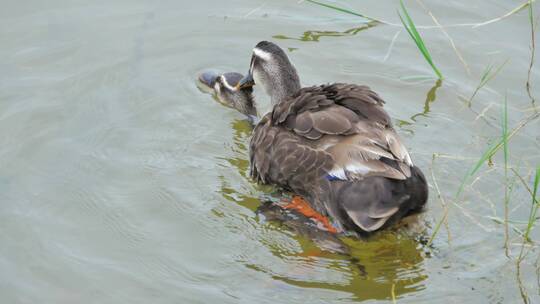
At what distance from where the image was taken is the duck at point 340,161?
6.21 metres

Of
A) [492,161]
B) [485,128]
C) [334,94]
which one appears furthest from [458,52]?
[334,94]

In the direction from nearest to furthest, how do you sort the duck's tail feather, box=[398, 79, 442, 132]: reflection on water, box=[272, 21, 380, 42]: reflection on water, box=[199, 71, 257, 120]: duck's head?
the duck's tail feather
box=[398, 79, 442, 132]: reflection on water
box=[199, 71, 257, 120]: duck's head
box=[272, 21, 380, 42]: reflection on water

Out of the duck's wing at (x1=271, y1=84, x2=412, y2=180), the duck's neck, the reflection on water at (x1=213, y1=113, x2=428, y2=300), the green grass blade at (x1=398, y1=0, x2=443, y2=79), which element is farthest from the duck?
the green grass blade at (x1=398, y1=0, x2=443, y2=79)

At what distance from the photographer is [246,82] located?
8.86 metres

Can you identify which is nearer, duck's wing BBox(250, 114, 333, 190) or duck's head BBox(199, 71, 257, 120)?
duck's wing BBox(250, 114, 333, 190)

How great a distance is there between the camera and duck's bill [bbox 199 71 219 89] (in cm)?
888

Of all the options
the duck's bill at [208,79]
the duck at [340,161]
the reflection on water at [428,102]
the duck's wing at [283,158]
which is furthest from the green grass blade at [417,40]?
the duck's bill at [208,79]

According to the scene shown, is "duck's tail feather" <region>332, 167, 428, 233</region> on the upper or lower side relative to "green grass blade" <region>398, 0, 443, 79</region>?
lower

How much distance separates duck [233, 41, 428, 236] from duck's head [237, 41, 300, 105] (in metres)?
0.81

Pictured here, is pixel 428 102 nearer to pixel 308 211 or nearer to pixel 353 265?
pixel 308 211

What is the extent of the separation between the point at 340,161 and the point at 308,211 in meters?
0.78

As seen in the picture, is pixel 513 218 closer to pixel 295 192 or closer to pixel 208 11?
pixel 295 192

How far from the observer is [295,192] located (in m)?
7.11

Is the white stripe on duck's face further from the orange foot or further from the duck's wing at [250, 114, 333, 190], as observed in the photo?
the orange foot
